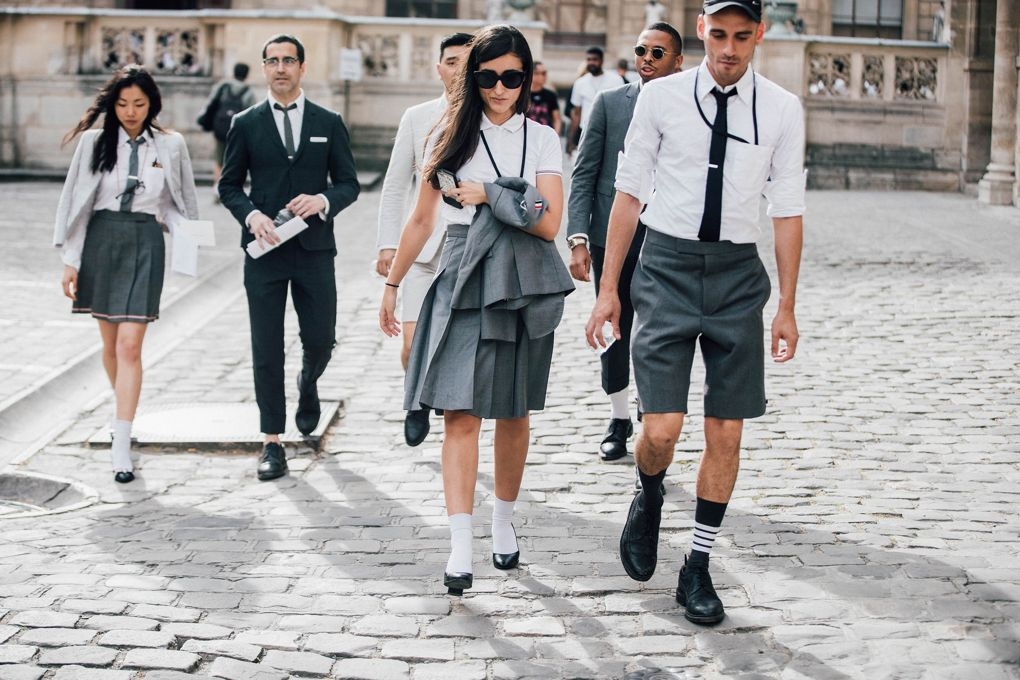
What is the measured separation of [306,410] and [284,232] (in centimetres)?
110

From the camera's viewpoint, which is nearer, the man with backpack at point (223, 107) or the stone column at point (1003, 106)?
the man with backpack at point (223, 107)

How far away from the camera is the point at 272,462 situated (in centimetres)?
720

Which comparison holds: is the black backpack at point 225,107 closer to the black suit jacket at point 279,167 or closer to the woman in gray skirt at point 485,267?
the black suit jacket at point 279,167

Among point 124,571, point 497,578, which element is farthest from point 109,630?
point 497,578

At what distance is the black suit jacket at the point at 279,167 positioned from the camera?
7242mm

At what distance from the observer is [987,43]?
2347cm

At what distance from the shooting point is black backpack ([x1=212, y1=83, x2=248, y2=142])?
63.1ft

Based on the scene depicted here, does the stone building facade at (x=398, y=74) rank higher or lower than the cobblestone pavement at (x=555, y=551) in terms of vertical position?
higher

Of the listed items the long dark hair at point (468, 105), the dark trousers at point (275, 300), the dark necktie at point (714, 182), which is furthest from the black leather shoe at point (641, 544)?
the dark trousers at point (275, 300)

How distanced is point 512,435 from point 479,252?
2.23 ft

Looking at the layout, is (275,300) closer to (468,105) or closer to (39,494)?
(39,494)

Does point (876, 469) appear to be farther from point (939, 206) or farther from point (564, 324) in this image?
point (939, 206)

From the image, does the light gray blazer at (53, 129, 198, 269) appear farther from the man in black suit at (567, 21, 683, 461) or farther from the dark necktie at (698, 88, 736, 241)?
the dark necktie at (698, 88, 736, 241)

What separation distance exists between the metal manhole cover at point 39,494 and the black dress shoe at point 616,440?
2350mm
